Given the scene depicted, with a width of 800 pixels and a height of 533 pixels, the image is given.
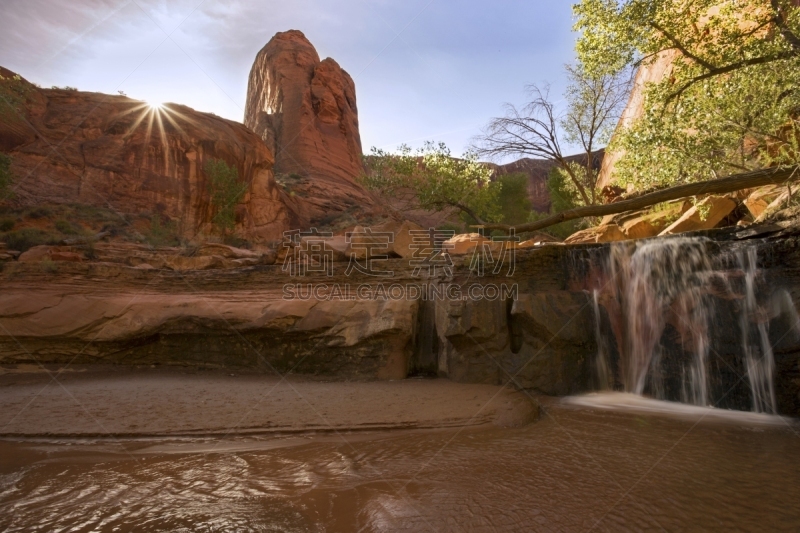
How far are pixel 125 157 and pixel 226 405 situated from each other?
1095 inches

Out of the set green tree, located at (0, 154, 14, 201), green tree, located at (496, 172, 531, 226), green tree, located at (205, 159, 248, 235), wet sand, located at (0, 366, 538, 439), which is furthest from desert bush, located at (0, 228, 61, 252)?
green tree, located at (496, 172, 531, 226)

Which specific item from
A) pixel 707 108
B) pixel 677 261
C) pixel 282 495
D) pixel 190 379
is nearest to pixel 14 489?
pixel 282 495

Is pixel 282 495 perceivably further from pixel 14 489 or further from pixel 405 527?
pixel 14 489

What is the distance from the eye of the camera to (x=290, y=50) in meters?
44.5

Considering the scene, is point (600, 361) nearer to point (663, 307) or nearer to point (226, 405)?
point (663, 307)

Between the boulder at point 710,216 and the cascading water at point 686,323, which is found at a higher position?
the boulder at point 710,216

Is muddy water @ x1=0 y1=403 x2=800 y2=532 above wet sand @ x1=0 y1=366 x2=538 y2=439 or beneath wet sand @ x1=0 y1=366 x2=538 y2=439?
beneath

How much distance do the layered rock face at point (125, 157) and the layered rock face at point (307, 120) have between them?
6765 millimetres

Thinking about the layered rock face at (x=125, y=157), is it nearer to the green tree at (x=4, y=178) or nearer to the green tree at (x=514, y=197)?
the green tree at (x=4, y=178)

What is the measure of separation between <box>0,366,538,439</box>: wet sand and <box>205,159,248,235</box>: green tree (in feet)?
71.6

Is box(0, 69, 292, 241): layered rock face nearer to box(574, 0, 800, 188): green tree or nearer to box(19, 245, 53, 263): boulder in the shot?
box(19, 245, 53, 263): boulder

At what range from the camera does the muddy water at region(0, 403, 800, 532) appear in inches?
101

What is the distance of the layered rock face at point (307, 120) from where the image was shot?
38.9 m

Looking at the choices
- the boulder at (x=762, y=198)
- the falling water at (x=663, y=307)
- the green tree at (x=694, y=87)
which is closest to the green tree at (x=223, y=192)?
the green tree at (x=694, y=87)
